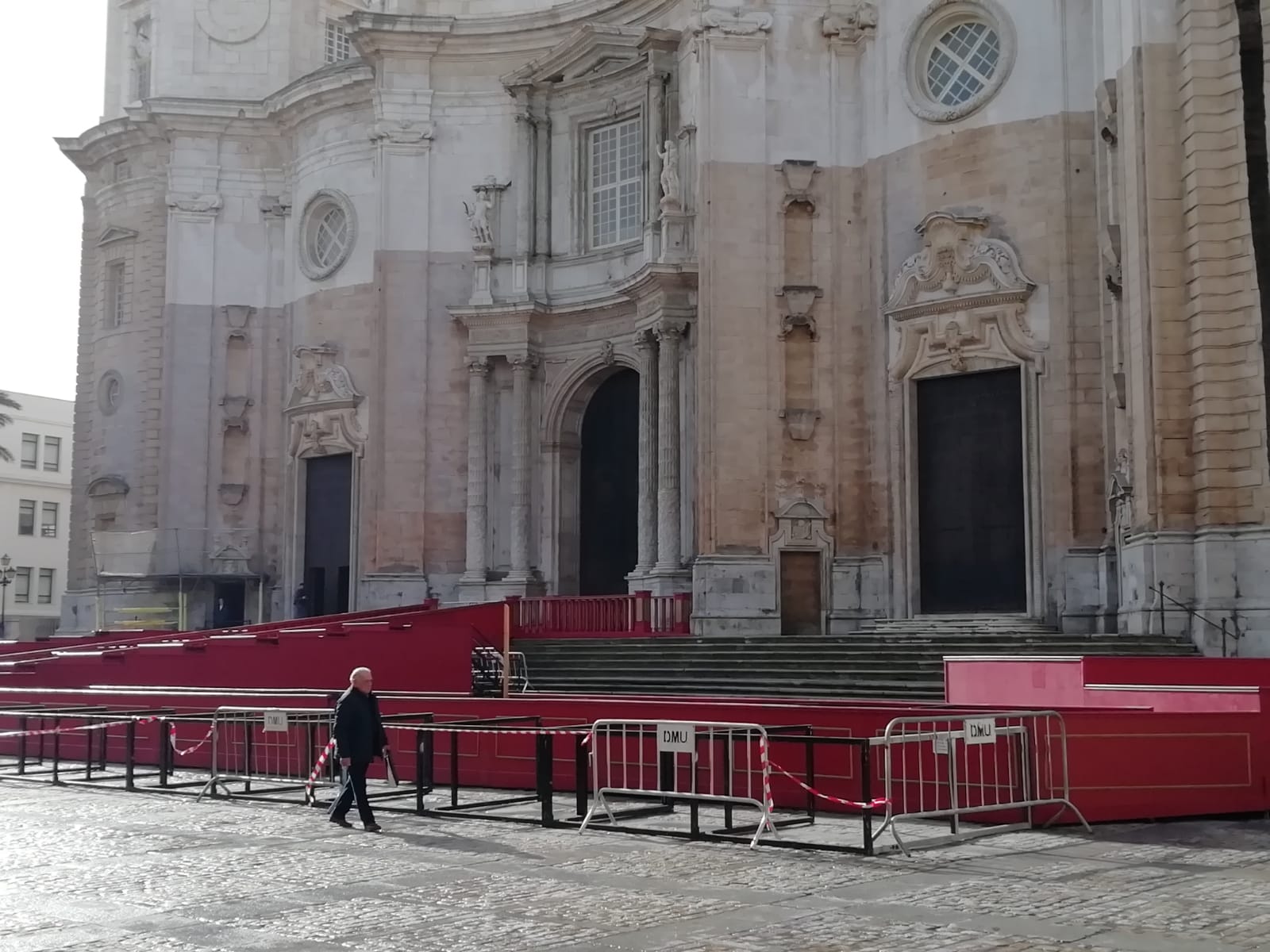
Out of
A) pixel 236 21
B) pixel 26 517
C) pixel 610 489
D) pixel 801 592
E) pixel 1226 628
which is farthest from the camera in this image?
pixel 26 517

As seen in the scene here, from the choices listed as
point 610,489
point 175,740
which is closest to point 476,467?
point 610,489

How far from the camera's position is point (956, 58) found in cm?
2919

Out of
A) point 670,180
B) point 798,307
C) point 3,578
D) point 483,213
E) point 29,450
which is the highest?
point 483,213

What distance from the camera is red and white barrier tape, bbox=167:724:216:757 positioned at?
18000mm

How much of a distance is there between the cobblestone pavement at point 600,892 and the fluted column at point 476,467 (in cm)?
2192

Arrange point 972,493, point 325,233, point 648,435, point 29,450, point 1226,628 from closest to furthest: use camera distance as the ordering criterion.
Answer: point 1226,628, point 972,493, point 648,435, point 325,233, point 29,450

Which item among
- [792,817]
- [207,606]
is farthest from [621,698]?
[207,606]

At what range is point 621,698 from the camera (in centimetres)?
1669

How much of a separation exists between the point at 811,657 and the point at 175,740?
33.1 feet

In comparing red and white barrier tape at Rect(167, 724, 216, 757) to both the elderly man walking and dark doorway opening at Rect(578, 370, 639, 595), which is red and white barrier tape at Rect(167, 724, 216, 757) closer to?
the elderly man walking

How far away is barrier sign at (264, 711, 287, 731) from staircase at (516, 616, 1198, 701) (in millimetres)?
8418

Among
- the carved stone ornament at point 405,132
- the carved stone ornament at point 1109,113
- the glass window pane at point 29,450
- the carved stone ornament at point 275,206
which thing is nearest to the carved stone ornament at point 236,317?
the carved stone ornament at point 275,206

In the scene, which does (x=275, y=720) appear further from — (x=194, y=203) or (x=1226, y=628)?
(x=194, y=203)

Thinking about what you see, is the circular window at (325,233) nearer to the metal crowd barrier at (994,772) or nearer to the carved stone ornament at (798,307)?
the carved stone ornament at (798,307)
